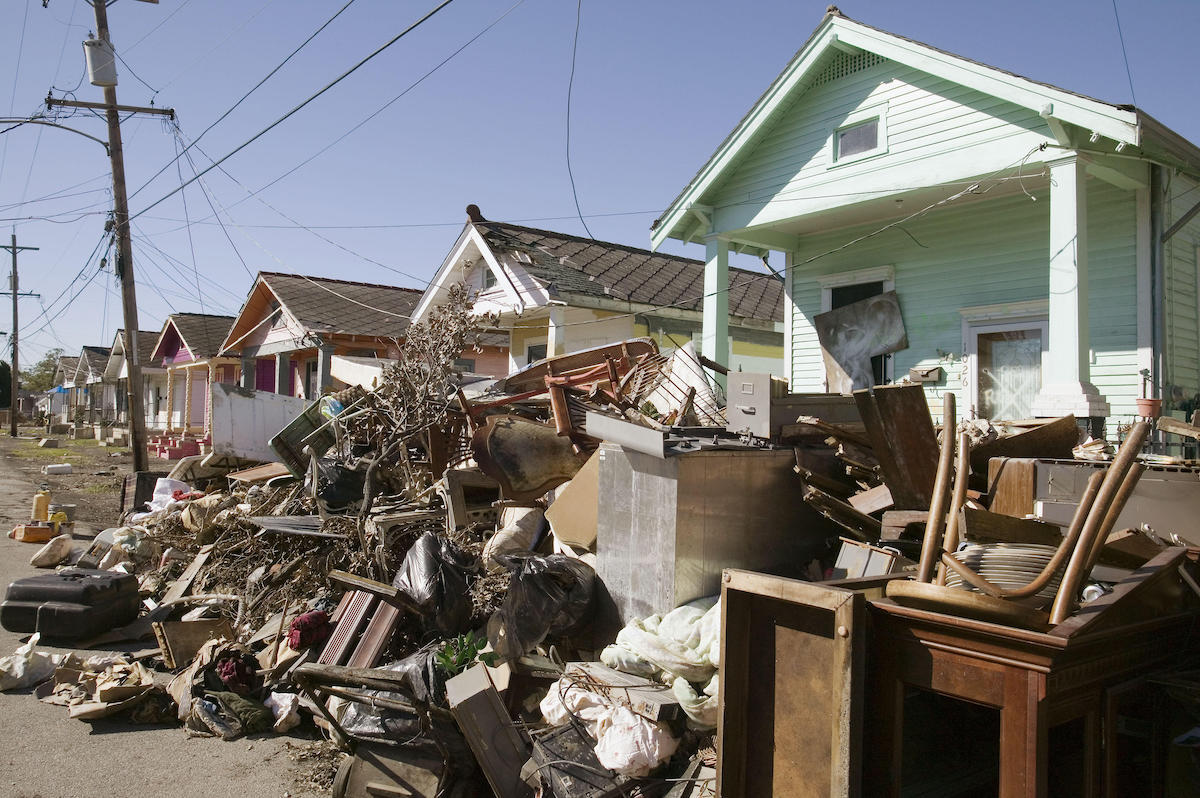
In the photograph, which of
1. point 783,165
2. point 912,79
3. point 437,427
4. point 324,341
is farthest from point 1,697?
point 324,341

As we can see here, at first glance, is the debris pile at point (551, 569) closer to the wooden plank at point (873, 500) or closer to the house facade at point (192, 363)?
the wooden plank at point (873, 500)

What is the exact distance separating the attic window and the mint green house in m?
0.02

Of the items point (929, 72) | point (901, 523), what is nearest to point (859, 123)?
point (929, 72)

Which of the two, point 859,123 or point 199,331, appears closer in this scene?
point 859,123

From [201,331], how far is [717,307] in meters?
22.6

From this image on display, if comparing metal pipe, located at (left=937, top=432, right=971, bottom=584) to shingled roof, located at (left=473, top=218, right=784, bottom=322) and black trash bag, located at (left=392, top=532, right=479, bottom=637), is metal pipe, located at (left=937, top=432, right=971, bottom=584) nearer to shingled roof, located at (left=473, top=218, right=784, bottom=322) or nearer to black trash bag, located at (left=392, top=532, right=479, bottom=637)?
black trash bag, located at (left=392, top=532, right=479, bottom=637)

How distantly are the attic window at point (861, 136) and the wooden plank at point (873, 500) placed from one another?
4.92 metres

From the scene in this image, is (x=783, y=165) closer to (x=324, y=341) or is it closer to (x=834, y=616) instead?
(x=834, y=616)

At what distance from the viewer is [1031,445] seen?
4785 mm

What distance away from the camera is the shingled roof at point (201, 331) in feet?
81.3

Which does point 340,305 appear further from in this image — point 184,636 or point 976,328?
point 976,328

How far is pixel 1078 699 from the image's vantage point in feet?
6.96

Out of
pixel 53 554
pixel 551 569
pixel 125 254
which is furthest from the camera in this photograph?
pixel 125 254

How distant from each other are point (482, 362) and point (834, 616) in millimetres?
15472
